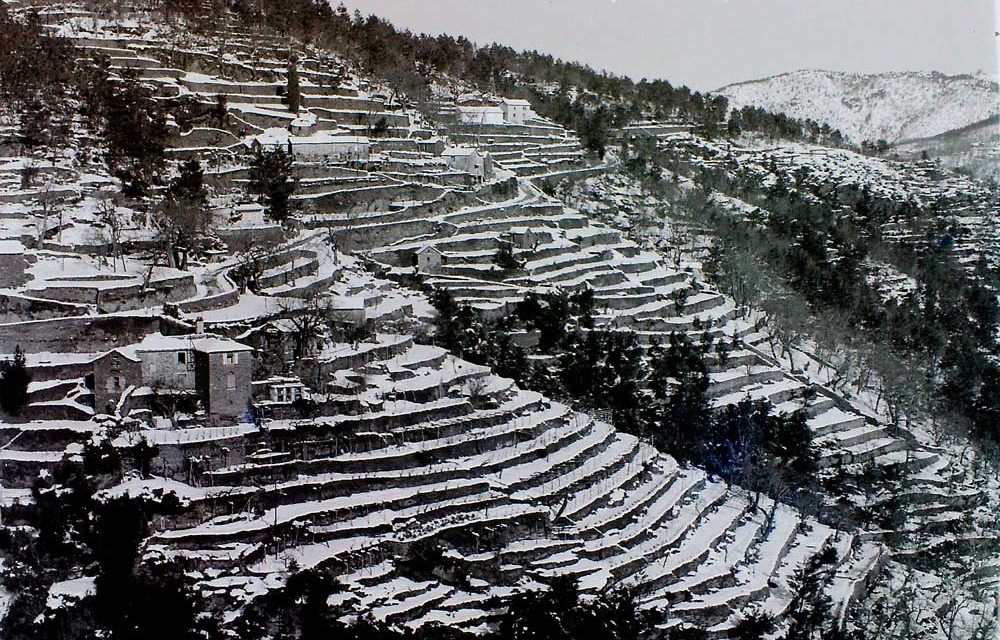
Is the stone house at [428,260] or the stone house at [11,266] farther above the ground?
the stone house at [11,266]

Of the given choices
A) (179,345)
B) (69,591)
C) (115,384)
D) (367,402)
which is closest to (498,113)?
(367,402)

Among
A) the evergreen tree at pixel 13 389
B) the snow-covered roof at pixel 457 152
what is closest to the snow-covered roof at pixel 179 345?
the evergreen tree at pixel 13 389

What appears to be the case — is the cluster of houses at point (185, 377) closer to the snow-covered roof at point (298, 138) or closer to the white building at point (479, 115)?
the snow-covered roof at point (298, 138)

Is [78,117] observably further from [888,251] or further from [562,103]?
[888,251]

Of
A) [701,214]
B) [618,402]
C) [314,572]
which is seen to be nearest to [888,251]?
[701,214]

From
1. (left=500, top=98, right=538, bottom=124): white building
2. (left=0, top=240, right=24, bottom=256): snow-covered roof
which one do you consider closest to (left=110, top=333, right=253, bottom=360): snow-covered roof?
(left=0, top=240, right=24, bottom=256): snow-covered roof

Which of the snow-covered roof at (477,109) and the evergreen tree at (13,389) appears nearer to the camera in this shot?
the evergreen tree at (13,389)

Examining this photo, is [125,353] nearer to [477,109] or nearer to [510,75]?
[477,109]

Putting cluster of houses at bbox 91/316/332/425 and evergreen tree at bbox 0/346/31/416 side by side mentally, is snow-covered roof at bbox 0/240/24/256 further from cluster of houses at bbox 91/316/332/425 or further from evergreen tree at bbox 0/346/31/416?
cluster of houses at bbox 91/316/332/425
